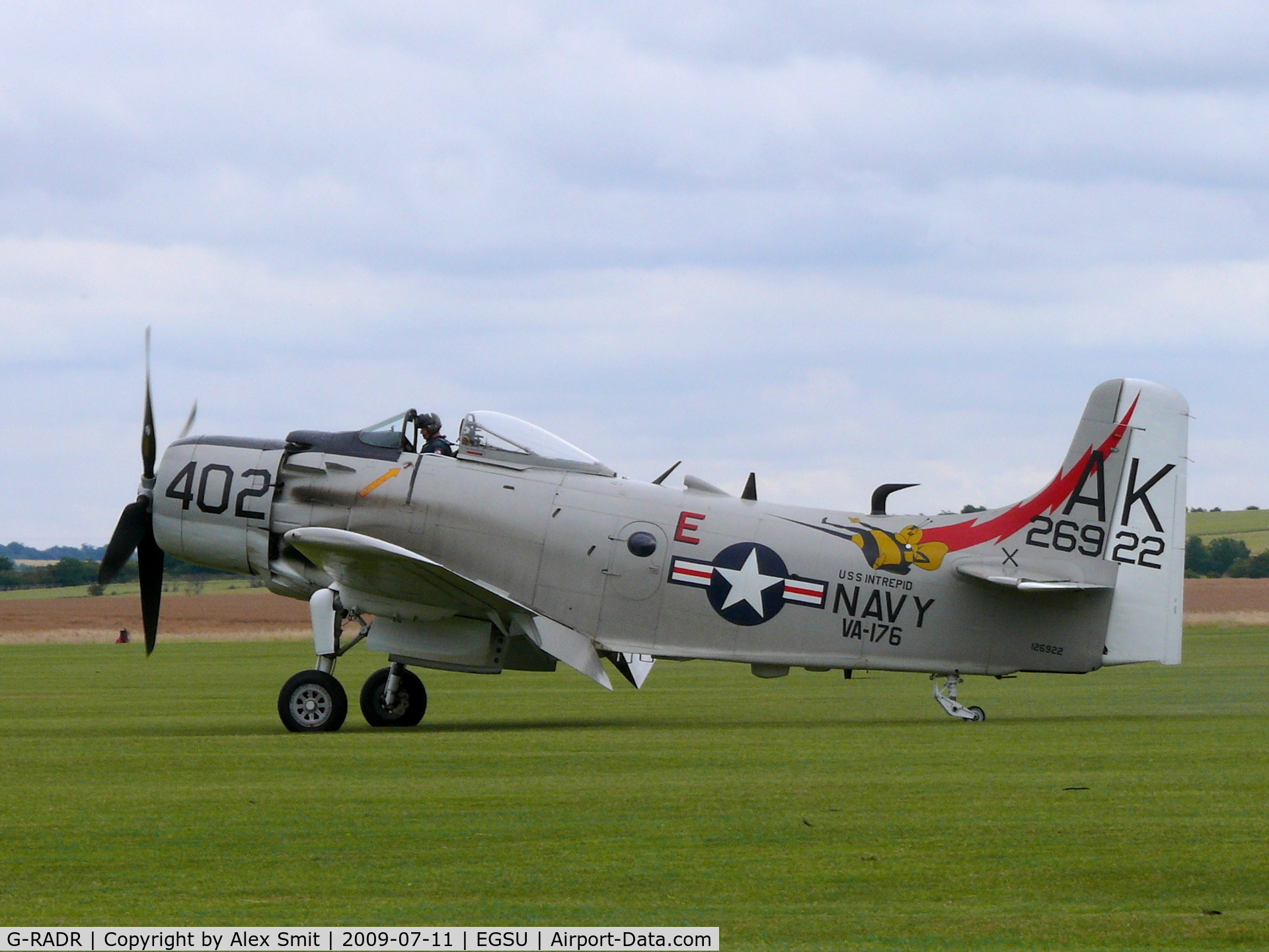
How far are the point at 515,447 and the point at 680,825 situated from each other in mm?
8986

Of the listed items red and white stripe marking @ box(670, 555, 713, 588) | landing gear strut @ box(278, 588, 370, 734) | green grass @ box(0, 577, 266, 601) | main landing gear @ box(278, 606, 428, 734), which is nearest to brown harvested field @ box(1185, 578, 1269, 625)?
red and white stripe marking @ box(670, 555, 713, 588)

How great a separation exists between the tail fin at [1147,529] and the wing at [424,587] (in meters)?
5.56

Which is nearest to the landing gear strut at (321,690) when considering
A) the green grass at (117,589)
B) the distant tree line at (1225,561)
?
the green grass at (117,589)

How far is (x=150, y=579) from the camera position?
63.3 feet

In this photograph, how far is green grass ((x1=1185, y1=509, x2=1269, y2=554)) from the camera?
349 feet

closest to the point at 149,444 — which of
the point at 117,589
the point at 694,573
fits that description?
the point at 694,573

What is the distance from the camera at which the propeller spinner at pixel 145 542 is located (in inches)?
735

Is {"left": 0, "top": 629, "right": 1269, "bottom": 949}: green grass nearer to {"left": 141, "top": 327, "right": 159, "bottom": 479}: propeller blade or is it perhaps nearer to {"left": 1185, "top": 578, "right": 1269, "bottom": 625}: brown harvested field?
{"left": 141, "top": 327, "right": 159, "bottom": 479}: propeller blade

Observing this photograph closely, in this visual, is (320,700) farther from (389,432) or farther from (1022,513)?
(1022,513)

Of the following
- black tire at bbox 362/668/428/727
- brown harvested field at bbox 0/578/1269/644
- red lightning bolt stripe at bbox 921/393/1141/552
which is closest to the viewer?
red lightning bolt stripe at bbox 921/393/1141/552

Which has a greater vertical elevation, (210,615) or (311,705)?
(311,705)

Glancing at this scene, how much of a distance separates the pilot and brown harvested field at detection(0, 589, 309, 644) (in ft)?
130

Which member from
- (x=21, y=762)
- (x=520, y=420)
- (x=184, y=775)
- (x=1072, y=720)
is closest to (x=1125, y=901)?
(x=184, y=775)
